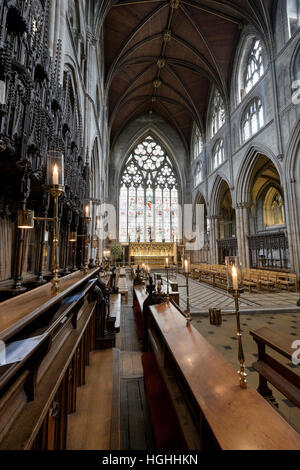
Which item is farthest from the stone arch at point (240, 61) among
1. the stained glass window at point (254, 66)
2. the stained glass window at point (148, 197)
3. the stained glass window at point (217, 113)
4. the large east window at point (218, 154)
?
the stained glass window at point (148, 197)

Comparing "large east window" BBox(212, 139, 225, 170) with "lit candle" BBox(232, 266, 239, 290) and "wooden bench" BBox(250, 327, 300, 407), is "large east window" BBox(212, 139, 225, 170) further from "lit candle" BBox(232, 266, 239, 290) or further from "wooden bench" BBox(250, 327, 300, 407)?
"lit candle" BBox(232, 266, 239, 290)

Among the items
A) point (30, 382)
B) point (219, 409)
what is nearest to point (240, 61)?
point (219, 409)

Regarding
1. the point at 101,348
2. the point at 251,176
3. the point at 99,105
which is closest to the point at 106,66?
the point at 99,105

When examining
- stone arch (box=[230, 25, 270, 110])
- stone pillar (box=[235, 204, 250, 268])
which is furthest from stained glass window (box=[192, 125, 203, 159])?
stone pillar (box=[235, 204, 250, 268])

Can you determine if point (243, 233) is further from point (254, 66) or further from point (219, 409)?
point (219, 409)

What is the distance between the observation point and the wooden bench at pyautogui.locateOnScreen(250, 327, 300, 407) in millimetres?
1621

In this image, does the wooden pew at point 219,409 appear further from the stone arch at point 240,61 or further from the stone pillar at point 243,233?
the stone arch at point 240,61

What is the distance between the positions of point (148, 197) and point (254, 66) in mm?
12733

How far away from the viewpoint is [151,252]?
1889 cm

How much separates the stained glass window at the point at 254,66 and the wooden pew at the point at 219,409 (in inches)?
565

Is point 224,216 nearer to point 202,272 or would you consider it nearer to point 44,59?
point 202,272

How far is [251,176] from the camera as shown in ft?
39.3

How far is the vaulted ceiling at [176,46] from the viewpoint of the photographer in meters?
11.5
